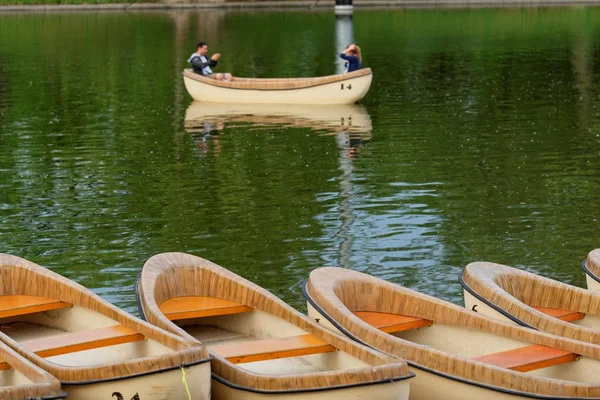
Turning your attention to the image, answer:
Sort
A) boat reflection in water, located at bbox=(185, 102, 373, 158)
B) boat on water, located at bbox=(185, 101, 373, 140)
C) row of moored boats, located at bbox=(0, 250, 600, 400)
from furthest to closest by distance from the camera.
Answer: boat on water, located at bbox=(185, 101, 373, 140), boat reflection in water, located at bbox=(185, 102, 373, 158), row of moored boats, located at bbox=(0, 250, 600, 400)

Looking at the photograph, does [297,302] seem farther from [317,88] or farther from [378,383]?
[317,88]

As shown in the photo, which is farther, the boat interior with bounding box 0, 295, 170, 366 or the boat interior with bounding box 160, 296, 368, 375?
the boat interior with bounding box 0, 295, 170, 366

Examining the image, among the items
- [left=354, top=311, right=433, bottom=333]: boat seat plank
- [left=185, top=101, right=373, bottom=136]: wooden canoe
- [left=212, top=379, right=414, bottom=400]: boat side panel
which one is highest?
[left=212, top=379, right=414, bottom=400]: boat side panel

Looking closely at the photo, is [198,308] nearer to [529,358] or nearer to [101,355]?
[101,355]

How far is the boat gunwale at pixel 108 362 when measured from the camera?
1019 cm

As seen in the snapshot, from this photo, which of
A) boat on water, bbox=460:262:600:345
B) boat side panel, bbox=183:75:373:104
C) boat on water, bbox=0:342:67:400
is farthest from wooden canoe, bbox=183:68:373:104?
boat on water, bbox=0:342:67:400

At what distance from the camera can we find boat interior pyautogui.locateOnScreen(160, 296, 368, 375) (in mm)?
11258

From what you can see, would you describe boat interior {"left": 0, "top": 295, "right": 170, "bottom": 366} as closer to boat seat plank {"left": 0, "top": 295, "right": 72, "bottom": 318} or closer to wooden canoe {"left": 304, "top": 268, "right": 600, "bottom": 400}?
boat seat plank {"left": 0, "top": 295, "right": 72, "bottom": 318}

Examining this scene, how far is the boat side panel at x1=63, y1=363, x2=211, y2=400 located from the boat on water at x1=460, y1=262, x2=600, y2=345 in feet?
11.4

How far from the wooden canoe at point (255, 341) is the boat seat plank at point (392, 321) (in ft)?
2.82

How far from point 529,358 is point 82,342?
4.12 m

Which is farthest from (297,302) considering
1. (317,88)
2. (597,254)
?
(317,88)

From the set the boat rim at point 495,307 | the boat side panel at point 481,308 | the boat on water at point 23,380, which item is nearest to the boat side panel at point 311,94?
the boat rim at point 495,307

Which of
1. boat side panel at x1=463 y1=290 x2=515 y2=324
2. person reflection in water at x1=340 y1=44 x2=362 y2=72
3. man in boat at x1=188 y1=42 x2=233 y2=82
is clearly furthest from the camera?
man in boat at x1=188 y1=42 x2=233 y2=82
